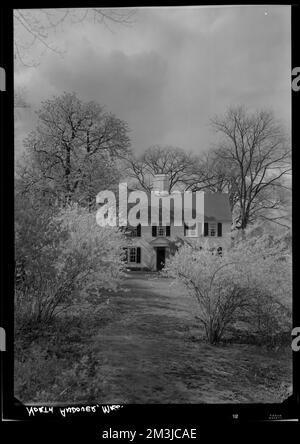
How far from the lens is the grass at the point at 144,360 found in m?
1.75

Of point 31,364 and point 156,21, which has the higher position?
point 156,21

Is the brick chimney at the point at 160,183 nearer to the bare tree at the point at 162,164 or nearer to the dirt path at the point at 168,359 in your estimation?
the bare tree at the point at 162,164

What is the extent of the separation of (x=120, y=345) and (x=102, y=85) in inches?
68.0

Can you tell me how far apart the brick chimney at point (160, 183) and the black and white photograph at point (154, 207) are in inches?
0.4

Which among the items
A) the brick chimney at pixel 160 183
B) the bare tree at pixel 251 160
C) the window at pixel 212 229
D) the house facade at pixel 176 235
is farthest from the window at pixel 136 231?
the bare tree at pixel 251 160

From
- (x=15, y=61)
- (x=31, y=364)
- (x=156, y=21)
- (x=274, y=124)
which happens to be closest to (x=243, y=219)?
(x=274, y=124)

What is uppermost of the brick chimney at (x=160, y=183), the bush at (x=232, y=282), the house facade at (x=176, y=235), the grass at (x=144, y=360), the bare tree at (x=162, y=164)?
the bare tree at (x=162, y=164)

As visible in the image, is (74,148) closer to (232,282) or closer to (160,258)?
(160,258)

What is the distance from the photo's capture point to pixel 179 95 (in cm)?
190

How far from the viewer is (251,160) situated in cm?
203

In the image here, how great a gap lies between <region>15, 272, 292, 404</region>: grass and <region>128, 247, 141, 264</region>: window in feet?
0.31

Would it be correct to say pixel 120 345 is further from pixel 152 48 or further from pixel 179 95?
pixel 152 48

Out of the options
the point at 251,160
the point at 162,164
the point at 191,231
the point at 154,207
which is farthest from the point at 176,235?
the point at 251,160

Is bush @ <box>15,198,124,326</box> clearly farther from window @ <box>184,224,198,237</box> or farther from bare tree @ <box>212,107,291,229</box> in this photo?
bare tree @ <box>212,107,291,229</box>
